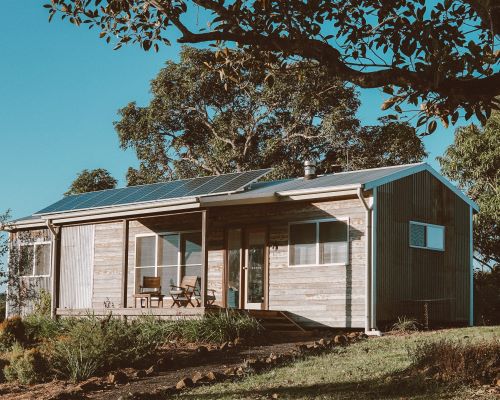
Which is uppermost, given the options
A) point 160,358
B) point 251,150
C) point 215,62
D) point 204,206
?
point 251,150

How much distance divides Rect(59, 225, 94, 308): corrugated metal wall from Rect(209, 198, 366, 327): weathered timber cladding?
15.1ft

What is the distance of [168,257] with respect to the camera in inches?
815

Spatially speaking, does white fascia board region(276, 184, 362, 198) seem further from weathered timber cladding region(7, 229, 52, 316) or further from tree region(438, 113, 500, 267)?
tree region(438, 113, 500, 267)

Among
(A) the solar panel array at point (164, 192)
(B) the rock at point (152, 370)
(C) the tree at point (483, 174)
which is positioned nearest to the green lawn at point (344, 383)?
(B) the rock at point (152, 370)

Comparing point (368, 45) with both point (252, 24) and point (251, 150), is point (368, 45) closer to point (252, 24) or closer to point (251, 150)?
point (252, 24)

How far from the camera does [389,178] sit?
17781 mm

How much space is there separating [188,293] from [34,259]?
777 centimetres

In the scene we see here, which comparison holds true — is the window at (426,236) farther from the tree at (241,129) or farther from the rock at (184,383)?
the tree at (241,129)

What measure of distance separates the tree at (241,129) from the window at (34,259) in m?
11.0

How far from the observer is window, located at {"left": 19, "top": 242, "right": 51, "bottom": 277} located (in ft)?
79.4

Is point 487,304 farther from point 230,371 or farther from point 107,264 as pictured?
point 230,371

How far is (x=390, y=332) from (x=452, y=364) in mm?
6822

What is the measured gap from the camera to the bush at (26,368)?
11906mm

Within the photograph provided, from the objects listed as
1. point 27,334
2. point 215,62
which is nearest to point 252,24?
point 215,62
